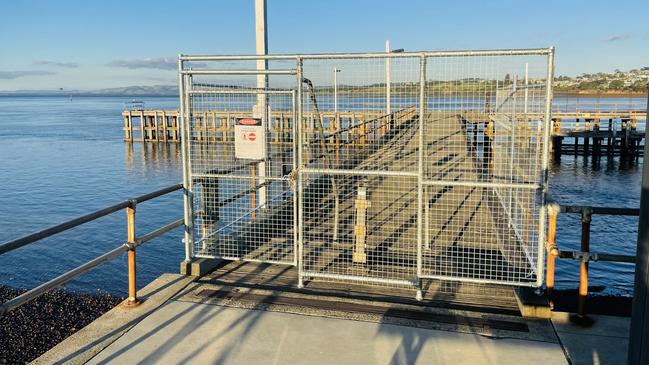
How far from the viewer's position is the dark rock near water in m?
8.21

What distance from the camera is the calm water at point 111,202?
14211mm

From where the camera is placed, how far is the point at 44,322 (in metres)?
9.30

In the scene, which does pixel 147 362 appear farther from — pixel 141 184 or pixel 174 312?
pixel 141 184

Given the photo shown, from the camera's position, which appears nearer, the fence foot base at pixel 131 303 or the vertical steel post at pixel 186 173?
the fence foot base at pixel 131 303

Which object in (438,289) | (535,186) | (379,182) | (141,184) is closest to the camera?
(535,186)

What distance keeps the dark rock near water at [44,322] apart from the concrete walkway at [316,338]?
11.5 ft

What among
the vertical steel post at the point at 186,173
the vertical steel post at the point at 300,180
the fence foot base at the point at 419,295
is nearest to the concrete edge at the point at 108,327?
the vertical steel post at the point at 186,173

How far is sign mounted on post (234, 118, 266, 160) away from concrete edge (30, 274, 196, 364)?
169cm

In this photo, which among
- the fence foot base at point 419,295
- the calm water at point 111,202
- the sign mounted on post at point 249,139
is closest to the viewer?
the fence foot base at point 419,295

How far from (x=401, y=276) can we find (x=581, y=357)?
7.47 feet

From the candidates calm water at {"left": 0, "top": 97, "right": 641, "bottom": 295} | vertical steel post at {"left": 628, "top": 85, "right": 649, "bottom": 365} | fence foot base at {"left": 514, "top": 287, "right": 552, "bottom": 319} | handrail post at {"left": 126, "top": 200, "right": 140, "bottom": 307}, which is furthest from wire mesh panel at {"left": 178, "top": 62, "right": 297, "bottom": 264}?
calm water at {"left": 0, "top": 97, "right": 641, "bottom": 295}

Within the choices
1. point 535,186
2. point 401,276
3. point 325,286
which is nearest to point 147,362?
point 325,286

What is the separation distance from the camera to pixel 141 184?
28938 mm

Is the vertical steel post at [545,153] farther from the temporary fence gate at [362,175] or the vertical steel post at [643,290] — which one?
the vertical steel post at [643,290]
